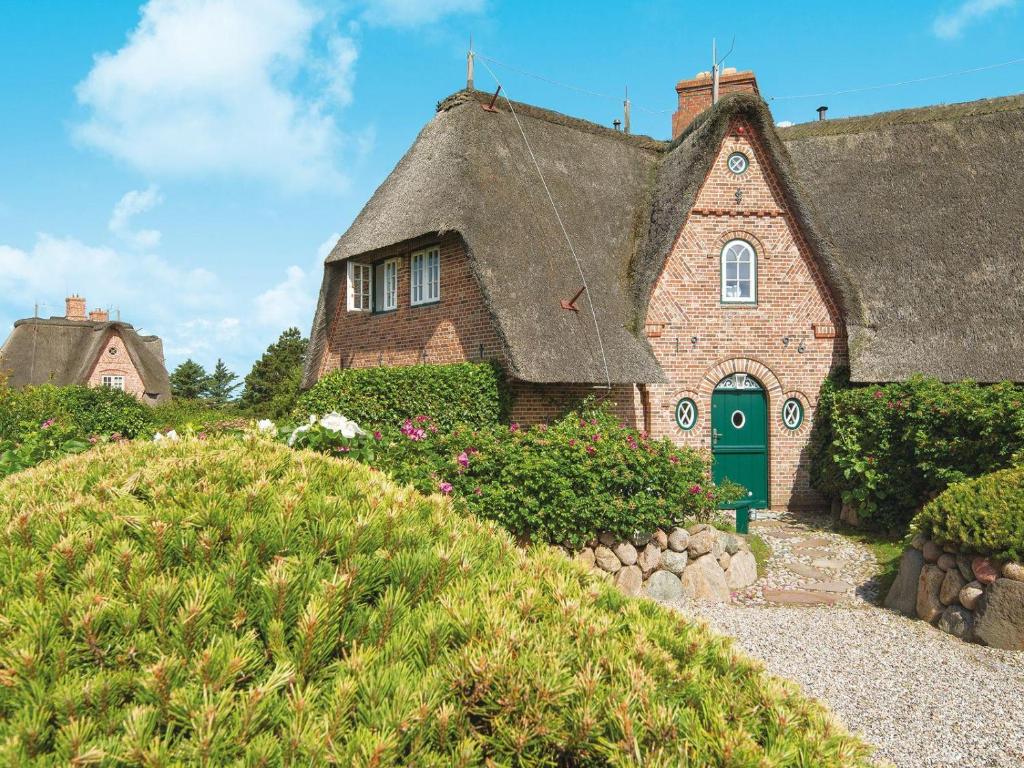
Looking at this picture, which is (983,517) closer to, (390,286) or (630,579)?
(630,579)

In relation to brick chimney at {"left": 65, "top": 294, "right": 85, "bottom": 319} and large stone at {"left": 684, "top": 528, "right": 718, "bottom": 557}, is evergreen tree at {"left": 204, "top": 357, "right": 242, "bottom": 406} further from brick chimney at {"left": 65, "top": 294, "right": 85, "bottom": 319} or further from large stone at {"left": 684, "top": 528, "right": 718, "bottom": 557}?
large stone at {"left": 684, "top": 528, "right": 718, "bottom": 557}

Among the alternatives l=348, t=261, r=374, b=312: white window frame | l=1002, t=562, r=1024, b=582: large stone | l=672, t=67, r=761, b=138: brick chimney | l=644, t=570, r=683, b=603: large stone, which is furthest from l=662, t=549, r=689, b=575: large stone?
l=672, t=67, r=761, b=138: brick chimney

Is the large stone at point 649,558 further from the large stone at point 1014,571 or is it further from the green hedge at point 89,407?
the green hedge at point 89,407

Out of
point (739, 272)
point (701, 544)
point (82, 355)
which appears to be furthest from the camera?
point (82, 355)

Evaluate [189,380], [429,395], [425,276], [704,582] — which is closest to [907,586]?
[704,582]

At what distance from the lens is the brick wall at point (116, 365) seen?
120ft

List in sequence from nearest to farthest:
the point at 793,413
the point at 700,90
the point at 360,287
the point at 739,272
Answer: the point at 793,413 → the point at 739,272 → the point at 360,287 → the point at 700,90

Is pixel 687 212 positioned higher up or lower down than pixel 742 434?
higher up

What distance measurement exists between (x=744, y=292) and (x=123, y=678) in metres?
13.3

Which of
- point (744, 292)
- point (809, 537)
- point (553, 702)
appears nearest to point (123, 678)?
point (553, 702)

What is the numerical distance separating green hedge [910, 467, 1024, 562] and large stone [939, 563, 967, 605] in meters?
0.31

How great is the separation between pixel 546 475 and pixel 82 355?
3616 centimetres

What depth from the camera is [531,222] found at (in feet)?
44.3

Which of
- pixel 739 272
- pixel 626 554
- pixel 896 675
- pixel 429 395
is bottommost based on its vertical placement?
pixel 896 675
